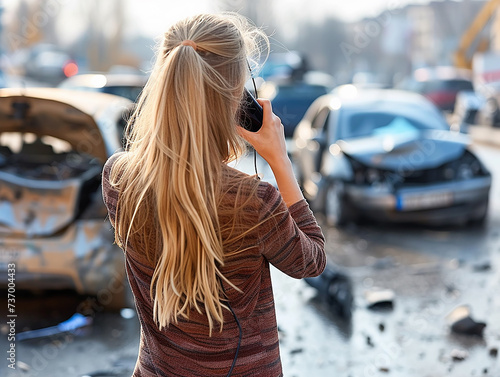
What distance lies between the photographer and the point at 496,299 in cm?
574

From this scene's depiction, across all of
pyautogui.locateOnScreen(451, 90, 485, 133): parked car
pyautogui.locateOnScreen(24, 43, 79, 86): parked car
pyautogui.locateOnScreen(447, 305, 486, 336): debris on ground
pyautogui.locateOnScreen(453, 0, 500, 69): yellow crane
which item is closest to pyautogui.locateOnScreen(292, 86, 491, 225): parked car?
pyautogui.locateOnScreen(447, 305, 486, 336): debris on ground

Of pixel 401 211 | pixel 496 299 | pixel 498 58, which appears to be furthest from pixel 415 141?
pixel 498 58

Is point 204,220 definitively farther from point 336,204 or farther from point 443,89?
point 443,89

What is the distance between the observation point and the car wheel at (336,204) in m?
8.32

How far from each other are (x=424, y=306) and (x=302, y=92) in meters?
12.6

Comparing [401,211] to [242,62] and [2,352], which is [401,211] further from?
[242,62]

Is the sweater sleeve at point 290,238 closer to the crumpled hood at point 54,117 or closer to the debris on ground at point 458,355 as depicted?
the debris on ground at point 458,355

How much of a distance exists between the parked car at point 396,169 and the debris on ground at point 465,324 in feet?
9.47

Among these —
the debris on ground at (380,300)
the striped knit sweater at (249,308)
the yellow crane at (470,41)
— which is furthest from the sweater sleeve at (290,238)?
Answer: the yellow crane at (470,41)

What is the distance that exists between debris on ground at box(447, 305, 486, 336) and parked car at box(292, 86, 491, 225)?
2.89 metres

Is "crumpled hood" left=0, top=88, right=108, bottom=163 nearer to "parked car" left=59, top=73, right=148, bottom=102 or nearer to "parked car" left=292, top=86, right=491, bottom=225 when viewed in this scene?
"parked car" left=292, top=86, right=491, bottom=225

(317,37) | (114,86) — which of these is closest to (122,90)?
(114,86)

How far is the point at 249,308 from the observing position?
172 cm

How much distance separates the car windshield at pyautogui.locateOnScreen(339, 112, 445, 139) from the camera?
28.6 ft
